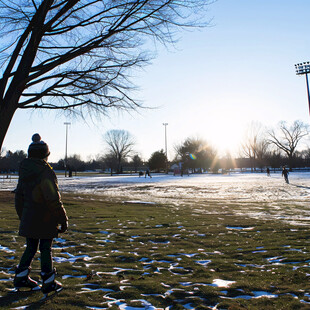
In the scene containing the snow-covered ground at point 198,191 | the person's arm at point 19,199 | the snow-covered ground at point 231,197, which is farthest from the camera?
the snow-covered ground at point 198,191

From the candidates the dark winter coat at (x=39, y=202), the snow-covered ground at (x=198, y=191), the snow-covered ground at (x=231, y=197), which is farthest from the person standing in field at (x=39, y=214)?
the snow-covered ground at (x=198, y=191)

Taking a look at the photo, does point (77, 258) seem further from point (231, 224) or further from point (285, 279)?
point (231, 224)

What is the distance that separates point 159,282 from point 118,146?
92.0 m

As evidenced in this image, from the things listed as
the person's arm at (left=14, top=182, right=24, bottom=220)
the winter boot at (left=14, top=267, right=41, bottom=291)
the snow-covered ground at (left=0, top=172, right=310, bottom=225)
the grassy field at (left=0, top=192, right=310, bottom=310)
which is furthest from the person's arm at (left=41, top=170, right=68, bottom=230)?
the snow-covered ground at (left=0, top=172, right=310, bottom=225)

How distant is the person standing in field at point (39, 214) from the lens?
323 centimetres

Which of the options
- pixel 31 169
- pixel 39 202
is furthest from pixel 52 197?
pixel 31 169

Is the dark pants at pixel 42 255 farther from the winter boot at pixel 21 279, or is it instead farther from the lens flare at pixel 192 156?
the lens flare at pixel 192 156

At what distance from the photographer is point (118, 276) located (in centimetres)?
392

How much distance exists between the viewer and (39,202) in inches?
129

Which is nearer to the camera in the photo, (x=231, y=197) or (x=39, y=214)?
(x=39, y=214)

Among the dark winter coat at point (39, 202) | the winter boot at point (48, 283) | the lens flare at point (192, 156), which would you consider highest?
the lens flare at point (192, 156)

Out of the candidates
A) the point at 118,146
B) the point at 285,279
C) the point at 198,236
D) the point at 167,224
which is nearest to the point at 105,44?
the point at 167,224

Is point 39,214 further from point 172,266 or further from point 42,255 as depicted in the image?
point 172,266

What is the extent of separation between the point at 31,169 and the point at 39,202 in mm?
374
